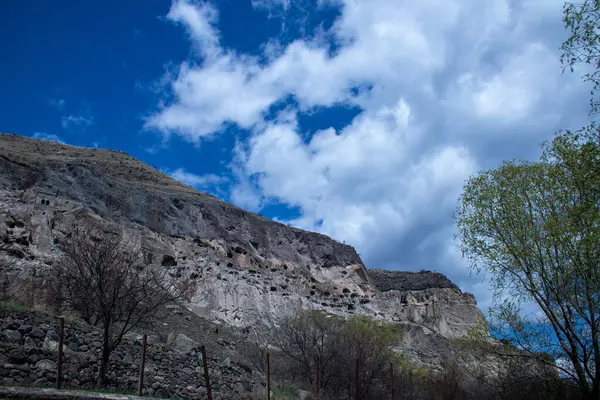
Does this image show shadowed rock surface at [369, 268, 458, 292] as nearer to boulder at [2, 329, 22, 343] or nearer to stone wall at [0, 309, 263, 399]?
stone wall at [0, 309, 263, 399]

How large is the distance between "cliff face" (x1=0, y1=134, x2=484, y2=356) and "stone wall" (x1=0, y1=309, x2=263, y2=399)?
40.6ft

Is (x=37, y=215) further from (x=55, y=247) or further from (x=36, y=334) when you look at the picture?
(x=36, y=334)

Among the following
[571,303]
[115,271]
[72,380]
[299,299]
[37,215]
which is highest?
[37,215]

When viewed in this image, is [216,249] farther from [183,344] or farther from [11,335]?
[11,335]

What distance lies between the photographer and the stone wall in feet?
46.9

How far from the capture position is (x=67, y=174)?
42969 millimetres

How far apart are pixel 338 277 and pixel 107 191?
93.2ft

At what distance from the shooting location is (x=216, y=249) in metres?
46.5

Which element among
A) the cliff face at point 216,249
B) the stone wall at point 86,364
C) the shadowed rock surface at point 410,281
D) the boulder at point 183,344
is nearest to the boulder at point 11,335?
the stone wall at point 86,364

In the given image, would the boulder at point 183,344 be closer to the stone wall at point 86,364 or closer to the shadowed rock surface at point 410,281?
the stone wall at point 86,364

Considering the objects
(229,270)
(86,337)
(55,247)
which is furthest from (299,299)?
(86,337)

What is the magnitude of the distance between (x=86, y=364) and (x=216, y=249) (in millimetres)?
30775

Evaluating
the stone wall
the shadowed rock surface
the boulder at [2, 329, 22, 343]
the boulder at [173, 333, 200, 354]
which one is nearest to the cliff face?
the shadowed rock surface

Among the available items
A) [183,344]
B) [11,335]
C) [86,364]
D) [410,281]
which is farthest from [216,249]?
[410,281]
